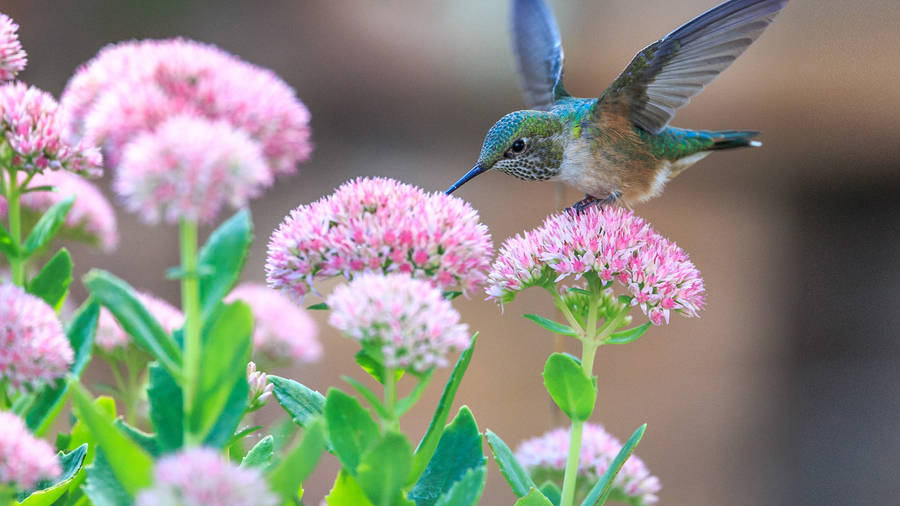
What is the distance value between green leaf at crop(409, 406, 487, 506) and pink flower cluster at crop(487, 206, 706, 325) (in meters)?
0.13

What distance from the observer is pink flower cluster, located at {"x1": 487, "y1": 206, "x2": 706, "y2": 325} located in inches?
26.2

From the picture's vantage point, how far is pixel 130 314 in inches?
17.1

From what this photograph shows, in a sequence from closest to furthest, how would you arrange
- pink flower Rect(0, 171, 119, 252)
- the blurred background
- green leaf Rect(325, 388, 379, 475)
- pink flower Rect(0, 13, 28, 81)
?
green leaf Rect(325, 388, 379, 475), pink flower Rect(0, 13, 28, 81), pink flower Rect(0, 171, 119, 252), the blurred background

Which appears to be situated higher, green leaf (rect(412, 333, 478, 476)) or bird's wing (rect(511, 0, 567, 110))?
bird's wing (rect(511, 0, 567, 110))

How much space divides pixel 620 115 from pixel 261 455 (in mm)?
665

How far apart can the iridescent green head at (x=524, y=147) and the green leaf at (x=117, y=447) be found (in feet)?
1.81

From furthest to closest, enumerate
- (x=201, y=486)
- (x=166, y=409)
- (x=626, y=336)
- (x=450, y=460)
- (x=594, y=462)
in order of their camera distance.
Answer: (x=594, y=462)
(x=626, y=336)
(x=450, y=460)
(x=166, y=409)
(x=201, y=486)

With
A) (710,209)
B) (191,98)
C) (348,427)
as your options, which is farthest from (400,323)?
(710,209)

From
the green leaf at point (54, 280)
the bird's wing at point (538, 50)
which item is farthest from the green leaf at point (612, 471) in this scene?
the bird's wing at point (538, 50)

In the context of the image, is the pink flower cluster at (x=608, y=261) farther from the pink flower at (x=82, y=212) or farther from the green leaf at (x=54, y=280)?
the pink flower at (x=82, y=212)

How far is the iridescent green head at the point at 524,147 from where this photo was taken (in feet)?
3.08

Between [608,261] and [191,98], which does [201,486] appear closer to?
[191,98]

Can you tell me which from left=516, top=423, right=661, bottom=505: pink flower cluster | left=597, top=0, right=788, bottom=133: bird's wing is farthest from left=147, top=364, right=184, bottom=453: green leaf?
left=597, top=0, right=788, bottom=133: bird's wing

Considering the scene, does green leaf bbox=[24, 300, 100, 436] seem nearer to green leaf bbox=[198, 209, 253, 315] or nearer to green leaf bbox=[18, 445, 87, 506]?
green leaf bbox=[18, 445, 87, 506]
